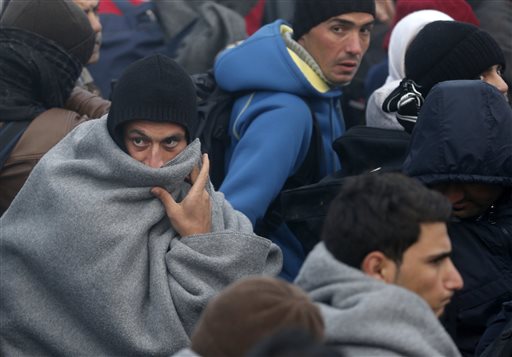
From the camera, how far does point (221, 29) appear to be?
319 inches

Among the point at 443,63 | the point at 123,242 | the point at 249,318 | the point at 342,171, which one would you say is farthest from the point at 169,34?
the point at 249,318

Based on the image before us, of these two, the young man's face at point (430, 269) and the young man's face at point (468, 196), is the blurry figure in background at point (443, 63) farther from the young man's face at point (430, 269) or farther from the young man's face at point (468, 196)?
the young man's face at point (430, 269)

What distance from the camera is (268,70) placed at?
5.77 m

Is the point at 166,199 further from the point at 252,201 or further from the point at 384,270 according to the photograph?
the point at 384,270

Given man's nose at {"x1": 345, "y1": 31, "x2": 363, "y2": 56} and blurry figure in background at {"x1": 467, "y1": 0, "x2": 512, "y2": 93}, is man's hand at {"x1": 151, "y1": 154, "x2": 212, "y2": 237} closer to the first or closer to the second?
man's nose at {"x1": 345, "y1": 31, "x2": 363, "y2": 56}

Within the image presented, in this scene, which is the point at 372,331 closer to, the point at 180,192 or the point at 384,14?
the point at 180,192

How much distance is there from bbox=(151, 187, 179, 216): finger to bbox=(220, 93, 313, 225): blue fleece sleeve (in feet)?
2.31

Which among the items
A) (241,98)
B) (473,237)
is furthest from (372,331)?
(241,98)

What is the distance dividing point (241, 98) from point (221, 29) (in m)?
2.40

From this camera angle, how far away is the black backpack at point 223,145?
544 centimetres

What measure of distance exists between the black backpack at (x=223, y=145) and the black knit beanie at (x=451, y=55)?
673 millimetres

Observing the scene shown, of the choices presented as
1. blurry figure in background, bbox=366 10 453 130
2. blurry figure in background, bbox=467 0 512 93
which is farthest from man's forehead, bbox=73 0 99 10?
blurry figure in background, bbox=467 0 512 93


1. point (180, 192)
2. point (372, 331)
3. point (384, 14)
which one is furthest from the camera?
point (384, 14)

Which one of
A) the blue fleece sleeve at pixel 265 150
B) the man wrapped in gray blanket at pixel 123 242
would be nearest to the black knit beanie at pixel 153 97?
the man wrapped in gray blanket at pixel 123 242
